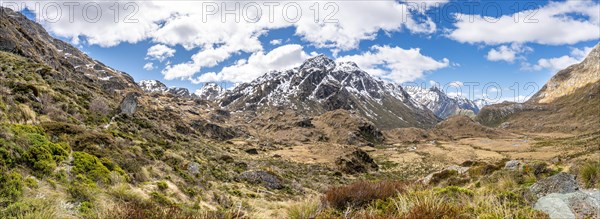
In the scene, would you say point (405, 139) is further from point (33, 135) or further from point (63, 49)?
A: point (63, 49)

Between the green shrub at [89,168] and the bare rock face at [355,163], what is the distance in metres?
56.4

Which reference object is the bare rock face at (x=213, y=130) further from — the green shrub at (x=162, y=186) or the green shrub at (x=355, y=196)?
the green shrub at (x=355, y=196)

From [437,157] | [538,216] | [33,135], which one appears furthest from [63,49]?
[538,216]

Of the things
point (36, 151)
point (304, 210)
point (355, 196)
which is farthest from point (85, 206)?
point (355, 196)

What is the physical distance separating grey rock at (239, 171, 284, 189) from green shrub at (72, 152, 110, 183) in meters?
18.5

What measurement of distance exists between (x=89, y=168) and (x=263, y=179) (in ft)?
66.2

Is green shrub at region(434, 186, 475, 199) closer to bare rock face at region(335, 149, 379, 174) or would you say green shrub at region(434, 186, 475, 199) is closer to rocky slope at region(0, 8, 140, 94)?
rocky slope at region(0, 8, 140, 94)

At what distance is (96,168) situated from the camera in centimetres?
1321

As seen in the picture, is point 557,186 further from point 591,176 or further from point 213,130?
point 213,130

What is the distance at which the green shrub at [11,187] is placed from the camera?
274 inches

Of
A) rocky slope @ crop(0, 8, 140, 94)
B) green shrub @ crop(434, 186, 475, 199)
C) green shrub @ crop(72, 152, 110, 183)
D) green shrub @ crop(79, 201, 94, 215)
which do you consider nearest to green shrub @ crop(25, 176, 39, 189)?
green shrub @ crop(79, 201, 94, 215)

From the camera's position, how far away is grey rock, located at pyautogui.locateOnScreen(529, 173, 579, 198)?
8.21 metres

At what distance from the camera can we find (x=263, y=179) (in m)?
32.0

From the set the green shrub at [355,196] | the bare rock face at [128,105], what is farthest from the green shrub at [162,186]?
the bare rock face at [128,105]
